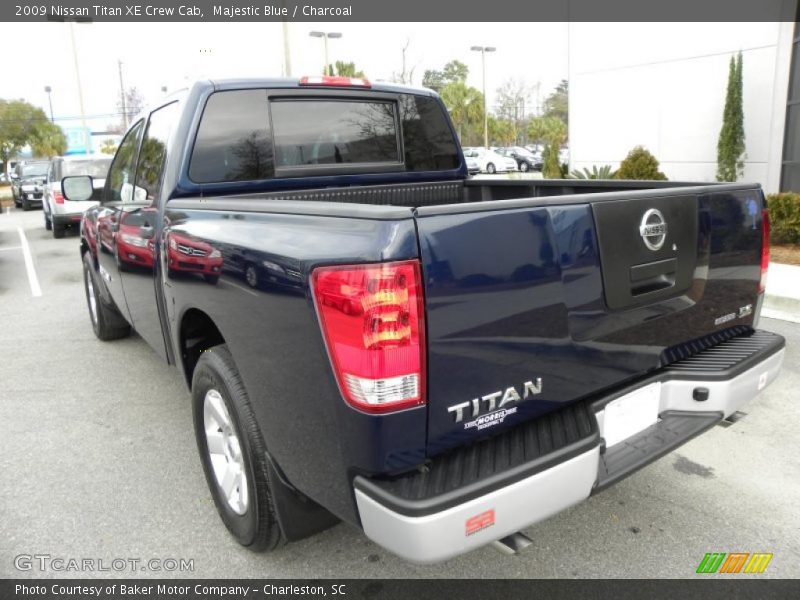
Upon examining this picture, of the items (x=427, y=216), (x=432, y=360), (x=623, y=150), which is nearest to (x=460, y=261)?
(x=427, y=216)

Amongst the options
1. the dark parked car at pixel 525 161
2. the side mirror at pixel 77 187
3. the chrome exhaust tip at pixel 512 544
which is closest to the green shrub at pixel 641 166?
the side mirror at pixel 77 187

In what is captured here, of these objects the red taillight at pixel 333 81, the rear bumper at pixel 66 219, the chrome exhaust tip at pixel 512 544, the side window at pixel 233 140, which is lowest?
the chrome exhaust tip at pixel 512 544

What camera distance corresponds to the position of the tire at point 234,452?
2.32 m

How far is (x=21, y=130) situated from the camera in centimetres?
5300

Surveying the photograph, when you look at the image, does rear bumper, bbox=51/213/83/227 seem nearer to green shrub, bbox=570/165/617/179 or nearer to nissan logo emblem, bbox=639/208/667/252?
green shrub, bbox=570/165/617/179

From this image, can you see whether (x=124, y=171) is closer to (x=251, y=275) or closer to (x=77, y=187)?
(x=77, y=187)

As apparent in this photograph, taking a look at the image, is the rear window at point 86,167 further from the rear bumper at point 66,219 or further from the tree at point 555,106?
the tree at point 555,106

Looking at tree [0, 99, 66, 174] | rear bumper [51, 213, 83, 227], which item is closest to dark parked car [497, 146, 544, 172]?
rear bumper [51, 213, 83, 227]

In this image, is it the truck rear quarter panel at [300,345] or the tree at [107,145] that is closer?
the truck rear quarter panel at [300,345]

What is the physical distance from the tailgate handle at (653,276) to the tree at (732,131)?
10.8 metres

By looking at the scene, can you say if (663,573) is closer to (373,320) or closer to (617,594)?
(617,594)

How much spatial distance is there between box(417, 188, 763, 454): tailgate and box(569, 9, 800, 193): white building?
1055cm

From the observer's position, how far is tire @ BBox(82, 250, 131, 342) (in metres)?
5.56

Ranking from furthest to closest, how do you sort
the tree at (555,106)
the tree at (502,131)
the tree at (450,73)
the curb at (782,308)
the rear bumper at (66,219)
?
the tree at (555,106), the tree at (450,73), the tree at (502,131), the rear bumper at (66,219), the curb at (782,308)
